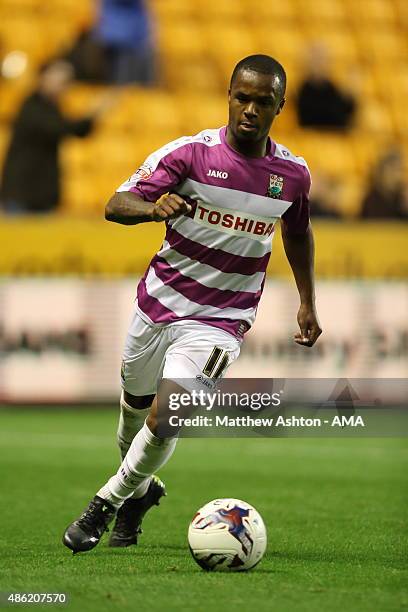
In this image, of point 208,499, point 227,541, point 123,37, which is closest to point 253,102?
point 227,541

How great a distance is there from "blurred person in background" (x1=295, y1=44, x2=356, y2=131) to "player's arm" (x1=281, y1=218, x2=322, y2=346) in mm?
10038

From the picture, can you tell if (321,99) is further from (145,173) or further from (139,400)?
(145,173)

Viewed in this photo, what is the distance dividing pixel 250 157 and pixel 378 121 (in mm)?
13094

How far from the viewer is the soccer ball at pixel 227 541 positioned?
210 inches

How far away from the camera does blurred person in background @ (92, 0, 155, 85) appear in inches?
627

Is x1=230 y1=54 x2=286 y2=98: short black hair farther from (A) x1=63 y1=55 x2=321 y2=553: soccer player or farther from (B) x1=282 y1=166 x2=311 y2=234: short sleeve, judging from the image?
(B) x1=282 y1=166 x2=311 y2=234: short sleeve

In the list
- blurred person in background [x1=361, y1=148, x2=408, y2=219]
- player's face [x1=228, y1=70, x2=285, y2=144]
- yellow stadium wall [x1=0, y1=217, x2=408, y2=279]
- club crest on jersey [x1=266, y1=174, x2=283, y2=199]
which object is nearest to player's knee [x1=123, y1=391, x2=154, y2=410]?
club crest on jersey [x1=266, y1=174, x2=283, y2=199]

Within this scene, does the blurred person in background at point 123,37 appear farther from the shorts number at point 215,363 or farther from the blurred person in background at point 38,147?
the shorts number at point 215,363

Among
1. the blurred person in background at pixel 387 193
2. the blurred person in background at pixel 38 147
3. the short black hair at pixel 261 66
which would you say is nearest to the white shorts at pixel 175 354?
the short black hair at pixel 261 66

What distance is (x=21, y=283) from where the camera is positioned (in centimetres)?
1324

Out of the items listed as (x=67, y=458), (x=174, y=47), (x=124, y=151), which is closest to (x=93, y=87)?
(x=124, y=151)

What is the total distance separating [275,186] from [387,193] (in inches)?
365

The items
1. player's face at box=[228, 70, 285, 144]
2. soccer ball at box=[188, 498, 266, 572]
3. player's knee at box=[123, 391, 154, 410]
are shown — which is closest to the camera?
soccer ball at box=[188, 498, 266, 572]

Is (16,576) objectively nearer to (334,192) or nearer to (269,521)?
(269,521)
